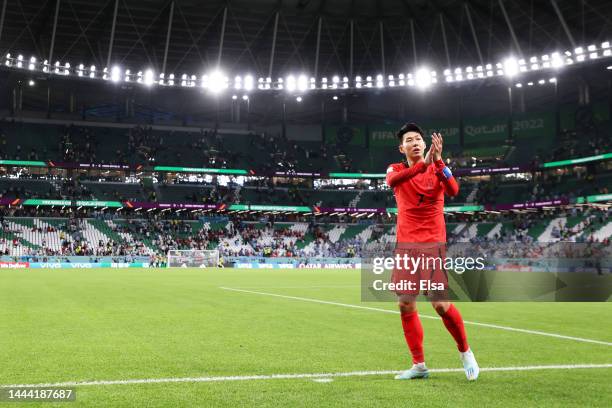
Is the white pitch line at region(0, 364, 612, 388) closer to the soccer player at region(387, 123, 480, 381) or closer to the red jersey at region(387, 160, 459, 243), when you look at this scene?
the soccer player at region(387, 123, 480, 381)

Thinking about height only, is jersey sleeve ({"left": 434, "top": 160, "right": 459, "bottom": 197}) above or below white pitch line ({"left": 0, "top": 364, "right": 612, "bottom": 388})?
above

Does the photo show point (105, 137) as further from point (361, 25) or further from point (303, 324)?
point (303, 324)

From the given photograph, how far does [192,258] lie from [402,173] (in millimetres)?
56286

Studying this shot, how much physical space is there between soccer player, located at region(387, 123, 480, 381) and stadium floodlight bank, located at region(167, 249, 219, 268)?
180ft

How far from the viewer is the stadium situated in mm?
19250

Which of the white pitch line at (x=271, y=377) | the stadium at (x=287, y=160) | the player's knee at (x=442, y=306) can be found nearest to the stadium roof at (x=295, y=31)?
the stadium at (x=287, y=160)

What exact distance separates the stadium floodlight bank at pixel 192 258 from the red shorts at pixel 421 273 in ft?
180

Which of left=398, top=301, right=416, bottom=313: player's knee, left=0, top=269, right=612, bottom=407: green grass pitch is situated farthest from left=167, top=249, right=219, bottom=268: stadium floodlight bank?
left=398, top=301, right=416, bottom=313: player's knee

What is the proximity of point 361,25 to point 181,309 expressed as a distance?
2163 inches

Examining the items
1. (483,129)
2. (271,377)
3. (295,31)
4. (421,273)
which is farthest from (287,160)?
(421,273)

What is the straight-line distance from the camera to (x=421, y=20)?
6300 centimetres

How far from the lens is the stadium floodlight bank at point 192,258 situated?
2367 inches

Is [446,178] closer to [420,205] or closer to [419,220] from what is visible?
[420,205]

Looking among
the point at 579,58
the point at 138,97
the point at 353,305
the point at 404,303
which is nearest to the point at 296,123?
the point at 138,97
